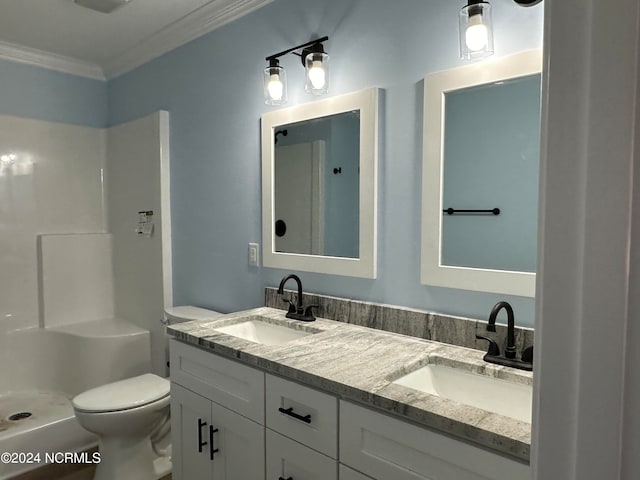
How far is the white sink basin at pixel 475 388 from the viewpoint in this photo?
46.2 inches

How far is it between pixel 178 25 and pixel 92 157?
50.5 inches

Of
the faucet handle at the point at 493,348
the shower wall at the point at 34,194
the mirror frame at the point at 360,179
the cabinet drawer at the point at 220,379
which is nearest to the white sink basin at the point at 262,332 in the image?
the cabinet drawer at the point at 220,379

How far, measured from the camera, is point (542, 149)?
16.0 inches

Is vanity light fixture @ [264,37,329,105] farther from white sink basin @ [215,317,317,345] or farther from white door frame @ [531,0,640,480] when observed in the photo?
white door frame @ [531,0,640,480]

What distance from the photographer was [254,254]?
2189mm

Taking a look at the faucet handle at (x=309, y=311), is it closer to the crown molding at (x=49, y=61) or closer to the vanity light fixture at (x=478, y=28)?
the vanity light fixture at (x=478, y=28)

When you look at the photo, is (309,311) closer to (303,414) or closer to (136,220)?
(303,414)

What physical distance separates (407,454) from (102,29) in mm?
2749

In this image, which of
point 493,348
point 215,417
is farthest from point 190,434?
point 493,348

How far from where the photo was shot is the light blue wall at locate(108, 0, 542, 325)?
1.51 m

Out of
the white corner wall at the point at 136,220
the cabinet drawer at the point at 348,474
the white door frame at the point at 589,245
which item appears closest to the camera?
the white door frame at the point at 589,245

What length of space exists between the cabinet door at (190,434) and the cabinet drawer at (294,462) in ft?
1.17

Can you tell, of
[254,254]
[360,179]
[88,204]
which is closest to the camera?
[360,179]

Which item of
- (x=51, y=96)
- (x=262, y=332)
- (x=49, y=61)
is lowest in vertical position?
(x=262, y=332)
